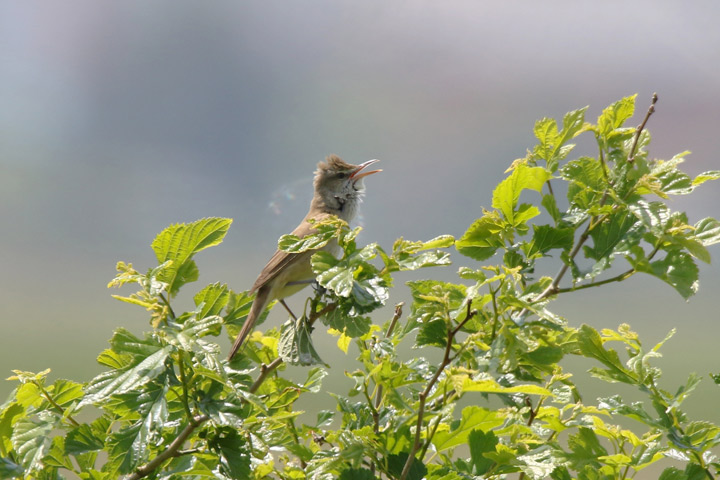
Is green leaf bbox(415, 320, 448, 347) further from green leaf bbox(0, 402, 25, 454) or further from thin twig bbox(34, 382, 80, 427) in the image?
green leaf bbox(0, 402, 25, 454)

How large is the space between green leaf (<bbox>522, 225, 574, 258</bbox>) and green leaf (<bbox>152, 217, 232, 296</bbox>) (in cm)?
102

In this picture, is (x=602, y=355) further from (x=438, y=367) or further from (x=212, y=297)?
(x=212, y=297)

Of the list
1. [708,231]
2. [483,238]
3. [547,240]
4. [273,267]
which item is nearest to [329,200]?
[273,267]

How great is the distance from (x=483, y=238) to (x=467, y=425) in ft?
2.08

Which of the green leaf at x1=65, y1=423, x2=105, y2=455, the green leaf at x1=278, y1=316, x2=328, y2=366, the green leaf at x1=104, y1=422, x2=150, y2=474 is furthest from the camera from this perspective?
the green leaf at x1=278, y1=316, x2=328, y2=366

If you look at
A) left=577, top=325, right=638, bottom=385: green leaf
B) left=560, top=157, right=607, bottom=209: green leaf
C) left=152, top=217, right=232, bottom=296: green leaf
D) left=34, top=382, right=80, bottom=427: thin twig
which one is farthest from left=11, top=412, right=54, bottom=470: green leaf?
left=560, top=157, right=607, bottom=209: green leaf

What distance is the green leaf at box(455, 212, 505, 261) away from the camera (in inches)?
82.5

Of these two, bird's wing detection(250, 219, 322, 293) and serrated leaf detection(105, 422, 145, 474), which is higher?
bird's wing detection(250, 219, 322, 293)

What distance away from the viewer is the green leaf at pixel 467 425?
6.09ft

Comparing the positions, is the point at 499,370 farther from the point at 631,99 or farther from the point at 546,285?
the point at 631,99

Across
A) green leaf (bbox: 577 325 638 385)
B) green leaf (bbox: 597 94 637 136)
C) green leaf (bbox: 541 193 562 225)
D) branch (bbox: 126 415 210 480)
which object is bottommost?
branch (bbox: 126 415 210 480)

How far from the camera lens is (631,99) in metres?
2.22

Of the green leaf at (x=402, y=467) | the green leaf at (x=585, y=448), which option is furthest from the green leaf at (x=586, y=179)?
the green leaf at (x=402, y=467)

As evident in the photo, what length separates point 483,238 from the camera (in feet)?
7.06
